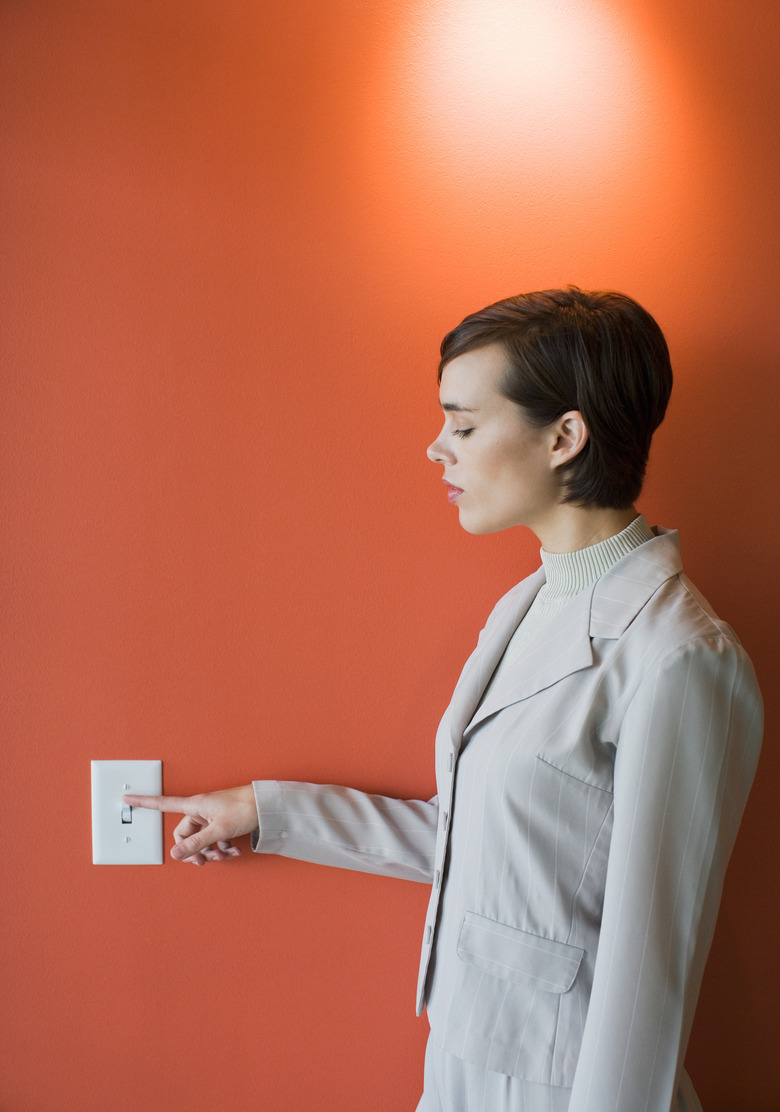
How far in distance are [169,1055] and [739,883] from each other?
0.93 meters

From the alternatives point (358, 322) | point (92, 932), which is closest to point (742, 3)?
point (358, 322)

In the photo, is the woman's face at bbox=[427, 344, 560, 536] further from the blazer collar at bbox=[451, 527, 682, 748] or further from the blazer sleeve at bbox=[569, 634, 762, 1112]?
the blazer sleeve at bbox=[569, 634, 762, 1112]

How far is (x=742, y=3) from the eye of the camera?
1.26 m

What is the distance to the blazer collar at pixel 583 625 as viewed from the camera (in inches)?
38.4

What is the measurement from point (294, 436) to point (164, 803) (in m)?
0.59

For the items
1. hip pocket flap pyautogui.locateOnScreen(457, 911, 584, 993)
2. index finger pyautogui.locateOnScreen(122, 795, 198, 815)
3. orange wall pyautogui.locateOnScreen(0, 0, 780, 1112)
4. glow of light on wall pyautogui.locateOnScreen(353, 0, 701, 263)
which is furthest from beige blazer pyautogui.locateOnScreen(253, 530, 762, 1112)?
glow of light on wall pyautogui.locateOnScreen(353, 0, 701, 263)

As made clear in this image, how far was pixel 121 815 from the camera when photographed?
125 cm

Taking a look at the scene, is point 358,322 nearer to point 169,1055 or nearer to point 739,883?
point 739,883

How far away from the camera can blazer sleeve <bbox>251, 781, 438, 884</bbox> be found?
1189 mm

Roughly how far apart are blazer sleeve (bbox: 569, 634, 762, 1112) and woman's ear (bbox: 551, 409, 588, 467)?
28 centimetres

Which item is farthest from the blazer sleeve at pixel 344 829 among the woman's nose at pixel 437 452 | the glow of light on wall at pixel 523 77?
the glow of light on wall at pixel 523 77

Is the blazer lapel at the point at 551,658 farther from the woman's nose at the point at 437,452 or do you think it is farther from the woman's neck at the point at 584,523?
the woman's nose at the point at 437,452

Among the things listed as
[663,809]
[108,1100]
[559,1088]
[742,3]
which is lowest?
[108,1100]

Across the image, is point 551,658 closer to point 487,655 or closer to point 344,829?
point 487,655
